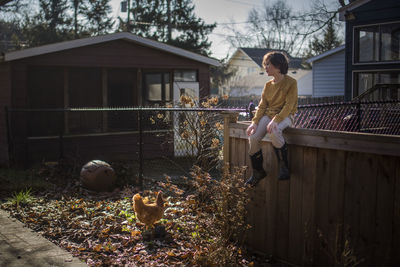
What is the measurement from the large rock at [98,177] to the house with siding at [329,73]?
18206 millimetres

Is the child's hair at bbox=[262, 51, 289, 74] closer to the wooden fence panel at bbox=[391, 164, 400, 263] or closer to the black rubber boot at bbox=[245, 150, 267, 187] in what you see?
the black rubber boot at bbox=[245, 150, 267, 187]

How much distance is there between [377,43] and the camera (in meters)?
13.1

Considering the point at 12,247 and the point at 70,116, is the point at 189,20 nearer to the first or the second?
the point at 70,116

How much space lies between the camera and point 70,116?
1429 cm

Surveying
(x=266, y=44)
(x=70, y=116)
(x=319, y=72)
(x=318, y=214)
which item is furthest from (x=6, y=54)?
(x=266, y=44)

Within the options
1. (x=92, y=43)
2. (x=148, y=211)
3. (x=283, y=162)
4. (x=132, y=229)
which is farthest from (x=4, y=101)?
(x=283, y=162)

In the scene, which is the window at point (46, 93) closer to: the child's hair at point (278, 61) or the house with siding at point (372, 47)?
the house with siding at point (372, 47)

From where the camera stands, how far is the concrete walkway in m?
4.20

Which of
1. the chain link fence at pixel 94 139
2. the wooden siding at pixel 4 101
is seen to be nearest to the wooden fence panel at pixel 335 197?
the chain link fence at pixel 94 139

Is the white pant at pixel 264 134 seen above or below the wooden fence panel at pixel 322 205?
above

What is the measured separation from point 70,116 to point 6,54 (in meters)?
3.51

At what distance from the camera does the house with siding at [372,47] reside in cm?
1267

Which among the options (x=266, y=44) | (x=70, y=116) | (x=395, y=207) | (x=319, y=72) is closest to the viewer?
(x=395, y=207)

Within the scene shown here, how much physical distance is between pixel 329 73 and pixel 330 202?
860 inches
